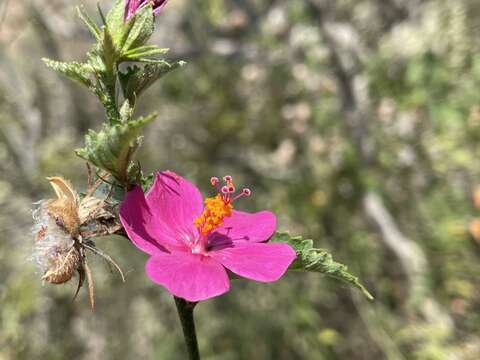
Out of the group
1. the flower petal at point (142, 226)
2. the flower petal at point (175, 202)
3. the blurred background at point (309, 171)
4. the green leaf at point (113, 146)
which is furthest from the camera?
the blurred background at point (309, 171)

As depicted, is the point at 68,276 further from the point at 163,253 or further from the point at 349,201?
the point at 349,201

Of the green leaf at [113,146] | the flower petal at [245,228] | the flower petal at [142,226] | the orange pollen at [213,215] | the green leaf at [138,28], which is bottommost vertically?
the flower petal at [245,228]

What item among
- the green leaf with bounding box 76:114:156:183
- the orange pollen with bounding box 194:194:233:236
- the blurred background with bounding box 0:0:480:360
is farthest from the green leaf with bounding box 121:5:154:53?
the blurred background with bounding box 0:0:480:360

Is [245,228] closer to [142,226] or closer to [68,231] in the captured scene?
[142,226]

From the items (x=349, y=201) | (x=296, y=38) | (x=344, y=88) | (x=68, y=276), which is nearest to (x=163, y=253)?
(x=68, y=276)

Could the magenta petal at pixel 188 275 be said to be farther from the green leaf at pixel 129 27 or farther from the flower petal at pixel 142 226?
the green leaf at pixel 129 27

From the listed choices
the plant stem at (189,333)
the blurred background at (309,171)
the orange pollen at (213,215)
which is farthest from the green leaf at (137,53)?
the blurred background at (309,171)

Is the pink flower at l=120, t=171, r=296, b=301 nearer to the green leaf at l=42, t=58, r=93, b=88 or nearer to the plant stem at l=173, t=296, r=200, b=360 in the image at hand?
the plant stem at l=173, t=296, r=200, b=360
